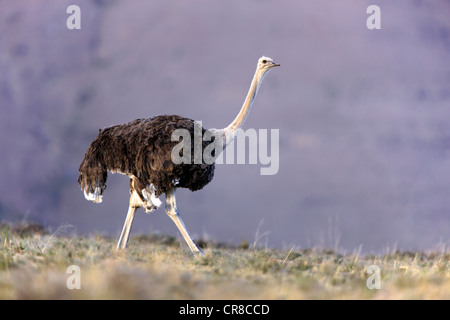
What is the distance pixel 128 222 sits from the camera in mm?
10961

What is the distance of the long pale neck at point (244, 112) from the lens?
10836 mm

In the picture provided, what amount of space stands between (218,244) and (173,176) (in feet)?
31.7

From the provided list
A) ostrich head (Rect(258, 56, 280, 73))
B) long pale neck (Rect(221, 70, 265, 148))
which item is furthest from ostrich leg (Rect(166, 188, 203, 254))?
ostrich head (Rect(258, 56, 280, 73))

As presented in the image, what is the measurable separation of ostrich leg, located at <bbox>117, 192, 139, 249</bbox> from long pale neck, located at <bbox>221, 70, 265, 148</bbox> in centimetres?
213

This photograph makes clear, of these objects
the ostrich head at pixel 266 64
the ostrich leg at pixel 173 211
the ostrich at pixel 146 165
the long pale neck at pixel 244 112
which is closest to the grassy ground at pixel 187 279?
the ostrich leg at pixel 173 211

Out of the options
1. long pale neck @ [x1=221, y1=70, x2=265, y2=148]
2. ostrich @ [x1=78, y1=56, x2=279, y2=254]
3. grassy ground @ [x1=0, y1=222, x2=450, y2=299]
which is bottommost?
grassy ground @ [x1=0, y1=222, x2=450, y2=299]

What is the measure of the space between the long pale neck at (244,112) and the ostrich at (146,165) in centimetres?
2

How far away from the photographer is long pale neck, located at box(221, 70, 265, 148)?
10.8 metres

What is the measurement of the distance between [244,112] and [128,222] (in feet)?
10.8

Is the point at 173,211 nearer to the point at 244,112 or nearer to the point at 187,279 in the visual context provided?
the point at 244,112

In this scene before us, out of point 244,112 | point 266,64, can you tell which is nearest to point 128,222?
point 244,112

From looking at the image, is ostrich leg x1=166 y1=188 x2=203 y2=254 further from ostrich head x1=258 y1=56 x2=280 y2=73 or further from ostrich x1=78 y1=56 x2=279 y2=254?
ostrich head x1=258 y1=56 x2=280 y2=73

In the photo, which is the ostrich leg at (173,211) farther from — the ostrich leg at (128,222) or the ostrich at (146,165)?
the ostrich leg at (128,222)
